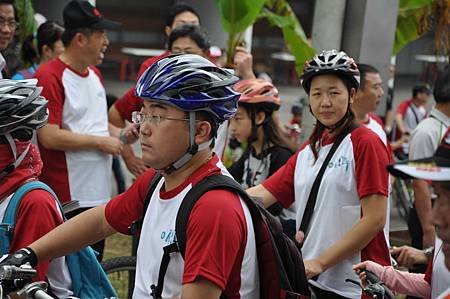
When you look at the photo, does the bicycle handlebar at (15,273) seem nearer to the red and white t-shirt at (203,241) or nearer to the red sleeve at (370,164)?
the red and white t-shirt at (203,241)

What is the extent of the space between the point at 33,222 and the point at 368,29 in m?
5.09

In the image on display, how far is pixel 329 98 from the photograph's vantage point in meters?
4.66

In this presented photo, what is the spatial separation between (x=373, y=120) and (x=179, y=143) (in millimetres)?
3096

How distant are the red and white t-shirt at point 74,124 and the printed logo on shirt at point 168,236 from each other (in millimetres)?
3097

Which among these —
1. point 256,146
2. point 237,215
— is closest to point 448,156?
point 237,215

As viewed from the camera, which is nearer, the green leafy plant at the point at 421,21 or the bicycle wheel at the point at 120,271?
the bicycle wheel at the point at 120,271

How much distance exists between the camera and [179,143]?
127 inches

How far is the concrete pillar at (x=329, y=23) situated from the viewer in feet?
26.3

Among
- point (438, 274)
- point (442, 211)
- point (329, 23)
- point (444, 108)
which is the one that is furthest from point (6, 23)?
point (442, 211)

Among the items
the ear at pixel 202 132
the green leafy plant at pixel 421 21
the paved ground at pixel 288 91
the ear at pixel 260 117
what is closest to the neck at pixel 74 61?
the ear at pixel 260 117

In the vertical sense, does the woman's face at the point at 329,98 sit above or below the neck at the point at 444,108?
above

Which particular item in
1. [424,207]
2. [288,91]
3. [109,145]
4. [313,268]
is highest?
[109,145]

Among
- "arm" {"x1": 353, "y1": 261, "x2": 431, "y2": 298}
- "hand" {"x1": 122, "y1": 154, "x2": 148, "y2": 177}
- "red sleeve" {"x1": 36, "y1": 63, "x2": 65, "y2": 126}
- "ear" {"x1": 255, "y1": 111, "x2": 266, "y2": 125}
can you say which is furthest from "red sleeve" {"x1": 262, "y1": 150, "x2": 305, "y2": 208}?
"hand" {"x1": 122, "y1": 154, "x2": 148, "y2": 177}

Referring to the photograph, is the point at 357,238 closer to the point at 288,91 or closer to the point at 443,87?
the point at 443,87
